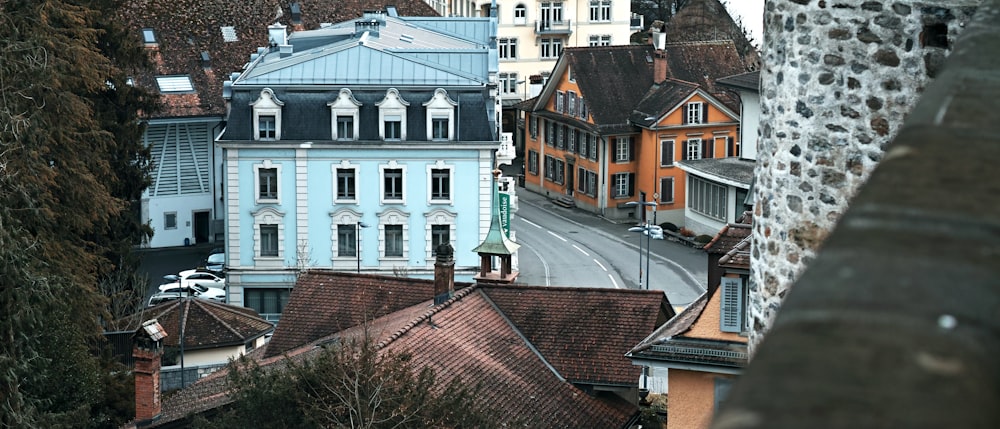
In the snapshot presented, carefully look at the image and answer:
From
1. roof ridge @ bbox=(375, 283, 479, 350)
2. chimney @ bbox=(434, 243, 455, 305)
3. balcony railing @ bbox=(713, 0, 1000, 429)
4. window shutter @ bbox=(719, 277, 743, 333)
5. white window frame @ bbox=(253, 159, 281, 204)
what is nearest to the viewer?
balcony railing @ bbox=(713, 0, 1000, 429)

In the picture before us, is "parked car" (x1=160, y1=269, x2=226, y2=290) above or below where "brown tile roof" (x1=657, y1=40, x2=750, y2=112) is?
below

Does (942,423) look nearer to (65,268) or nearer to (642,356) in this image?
(642,356)

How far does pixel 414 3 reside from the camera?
76125 millimetres

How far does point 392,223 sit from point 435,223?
1.40m

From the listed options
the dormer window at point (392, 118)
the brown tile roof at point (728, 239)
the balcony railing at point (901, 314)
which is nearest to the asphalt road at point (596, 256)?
the dormer window at point (392, 118)

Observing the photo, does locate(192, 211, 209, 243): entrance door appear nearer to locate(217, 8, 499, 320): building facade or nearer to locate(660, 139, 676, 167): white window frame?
locate(217, 8, 499, 320): building facade

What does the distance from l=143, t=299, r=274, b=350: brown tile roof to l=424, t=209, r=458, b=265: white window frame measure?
12415mm

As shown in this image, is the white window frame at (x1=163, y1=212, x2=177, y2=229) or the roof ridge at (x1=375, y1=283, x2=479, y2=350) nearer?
the roof ridge at (x1=375, y1=283, x2=479, y2=350)

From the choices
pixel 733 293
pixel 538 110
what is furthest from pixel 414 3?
pixel 733 293

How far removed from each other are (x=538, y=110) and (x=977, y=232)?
75220mm

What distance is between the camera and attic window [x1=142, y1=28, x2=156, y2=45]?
64.2m

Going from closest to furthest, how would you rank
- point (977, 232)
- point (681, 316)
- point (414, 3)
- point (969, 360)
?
point (969, 360) → point (977, 232) → point (681, 316) → point (414, 3)

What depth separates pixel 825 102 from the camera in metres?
8.01

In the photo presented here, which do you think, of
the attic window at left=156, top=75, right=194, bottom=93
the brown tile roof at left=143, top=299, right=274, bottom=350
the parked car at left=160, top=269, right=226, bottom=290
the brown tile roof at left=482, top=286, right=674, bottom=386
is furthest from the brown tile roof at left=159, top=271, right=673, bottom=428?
the attic window at left=156, top=75, right=194, bottom=93
